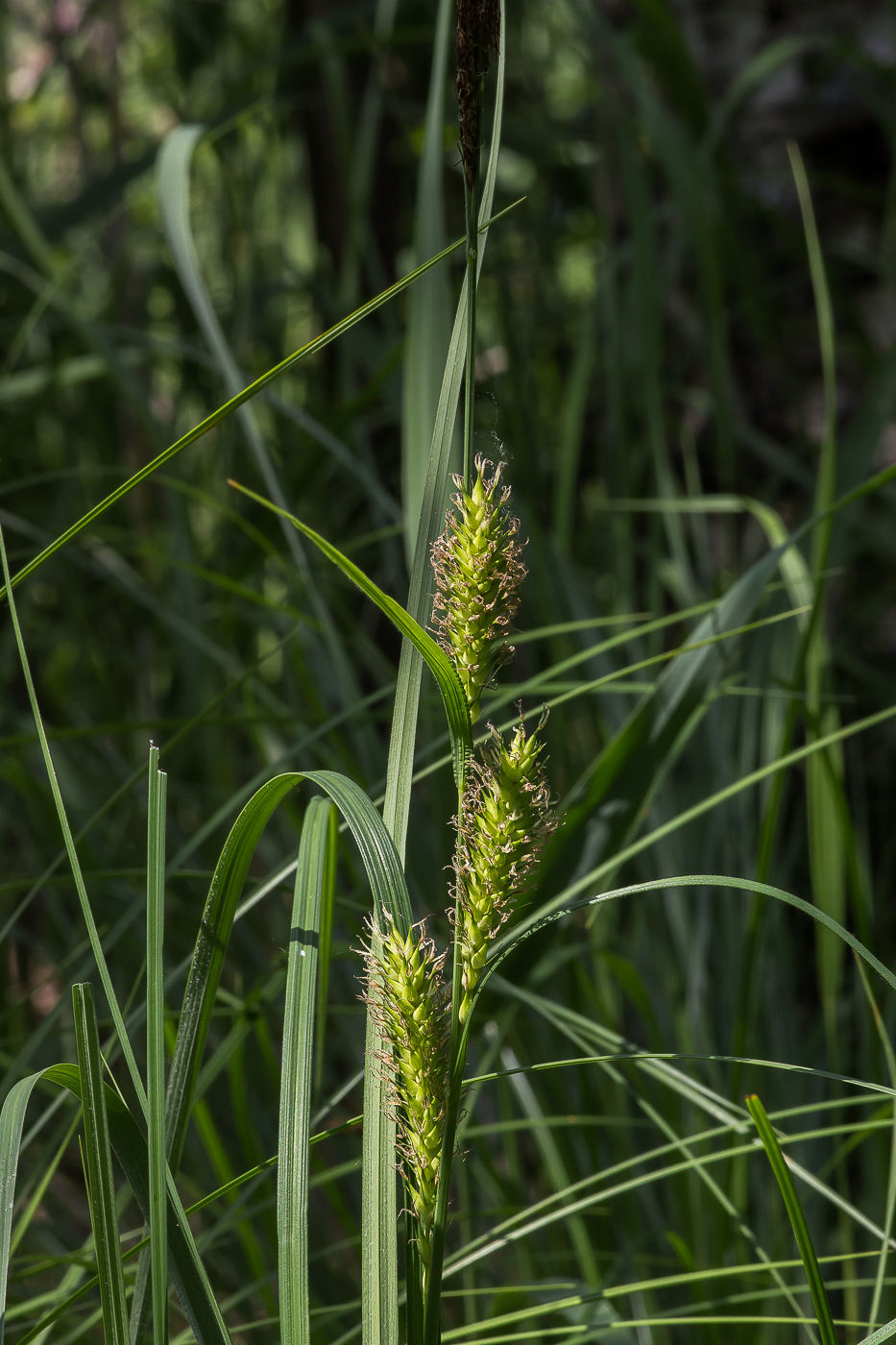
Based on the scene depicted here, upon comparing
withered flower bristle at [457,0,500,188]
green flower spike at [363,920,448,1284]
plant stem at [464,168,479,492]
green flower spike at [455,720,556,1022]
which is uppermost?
withered flower bristle at [457,0,500,188]

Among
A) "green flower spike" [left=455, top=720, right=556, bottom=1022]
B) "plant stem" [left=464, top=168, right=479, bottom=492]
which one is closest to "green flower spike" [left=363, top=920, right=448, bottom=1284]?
"green flower spike" [left=455, top=720, right=556, bottom=1022]

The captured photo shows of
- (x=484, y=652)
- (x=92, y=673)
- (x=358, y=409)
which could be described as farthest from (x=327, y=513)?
(x=484, y=652)

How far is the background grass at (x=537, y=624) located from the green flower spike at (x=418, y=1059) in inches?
6.2

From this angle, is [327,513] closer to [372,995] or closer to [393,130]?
[393,130]

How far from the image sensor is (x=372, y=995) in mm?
257

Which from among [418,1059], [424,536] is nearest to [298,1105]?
[418,1059]

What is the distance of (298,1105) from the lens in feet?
0.84

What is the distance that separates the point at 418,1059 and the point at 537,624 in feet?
1.91

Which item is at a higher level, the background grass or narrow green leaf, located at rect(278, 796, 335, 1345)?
the background grass

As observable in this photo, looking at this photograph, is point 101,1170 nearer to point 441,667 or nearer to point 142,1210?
point 142,1210

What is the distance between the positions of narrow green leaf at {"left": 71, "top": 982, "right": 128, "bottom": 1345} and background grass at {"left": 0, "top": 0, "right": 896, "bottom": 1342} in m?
0.18

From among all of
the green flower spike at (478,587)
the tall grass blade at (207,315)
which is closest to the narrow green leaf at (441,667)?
the green flower spike at (478,587)

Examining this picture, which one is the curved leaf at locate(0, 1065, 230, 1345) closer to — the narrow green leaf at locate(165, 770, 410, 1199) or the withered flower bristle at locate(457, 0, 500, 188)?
the narrow green leaf at locate(165, 770, 410, 1199)

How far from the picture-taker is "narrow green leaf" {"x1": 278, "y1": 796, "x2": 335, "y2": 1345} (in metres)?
0.24
